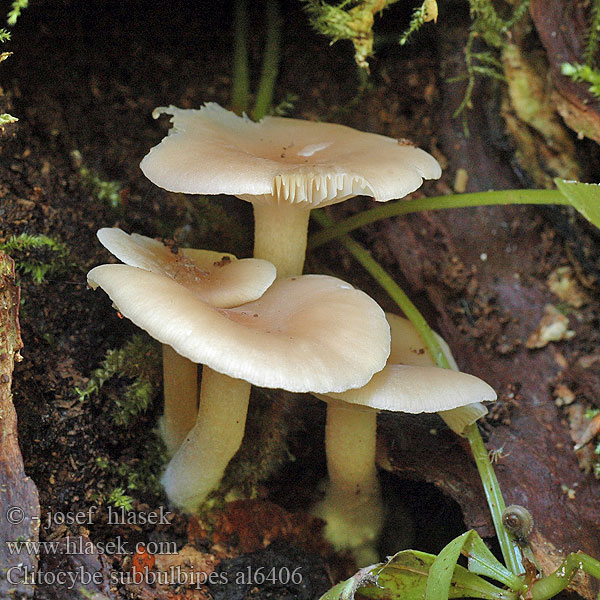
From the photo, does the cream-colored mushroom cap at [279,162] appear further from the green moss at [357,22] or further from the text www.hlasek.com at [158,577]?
the text www.hlasek.com at [158,577]

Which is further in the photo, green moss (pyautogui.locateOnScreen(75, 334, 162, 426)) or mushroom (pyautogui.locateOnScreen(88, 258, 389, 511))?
green moss (pyautogui.locateOnScreen(75, 334, 162, 426))

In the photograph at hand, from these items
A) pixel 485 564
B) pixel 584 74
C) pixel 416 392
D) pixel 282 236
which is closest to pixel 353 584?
pixel 485 564

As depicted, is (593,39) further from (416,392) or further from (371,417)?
(371,417)

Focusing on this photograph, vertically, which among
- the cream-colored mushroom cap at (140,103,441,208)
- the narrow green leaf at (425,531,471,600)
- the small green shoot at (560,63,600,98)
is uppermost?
the small green shoot at (560,63,600,98)

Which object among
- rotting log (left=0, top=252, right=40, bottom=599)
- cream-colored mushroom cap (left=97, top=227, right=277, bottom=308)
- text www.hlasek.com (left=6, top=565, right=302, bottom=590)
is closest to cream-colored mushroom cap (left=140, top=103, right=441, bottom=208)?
cream-colored mushroom cap (left=97, top=227, right=277, bottom=308)

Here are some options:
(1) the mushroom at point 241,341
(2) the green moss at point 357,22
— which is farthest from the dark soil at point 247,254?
(2) the green moss at point 357,22

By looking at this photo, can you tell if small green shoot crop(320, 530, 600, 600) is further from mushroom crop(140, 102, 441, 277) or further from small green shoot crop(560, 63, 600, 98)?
small green shoot crop(560, 63, 600, 98)

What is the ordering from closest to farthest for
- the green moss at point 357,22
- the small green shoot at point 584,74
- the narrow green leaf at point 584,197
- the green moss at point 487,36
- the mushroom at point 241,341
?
the mushroom at point 241,341 → the narrow green leaf at point 584,197 → the green moss at point 357,22 → the small green shoot at point 584,74 → the green moss at point 487,36
